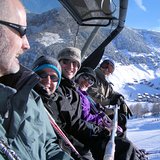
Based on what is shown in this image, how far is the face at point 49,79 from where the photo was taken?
3.06 meters

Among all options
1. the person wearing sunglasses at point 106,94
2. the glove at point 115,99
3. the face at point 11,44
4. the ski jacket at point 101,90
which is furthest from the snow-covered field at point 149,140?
the face at point 11,44

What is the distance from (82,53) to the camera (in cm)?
430

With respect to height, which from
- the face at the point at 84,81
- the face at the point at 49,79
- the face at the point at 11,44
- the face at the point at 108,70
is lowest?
the face at the point at 108,70

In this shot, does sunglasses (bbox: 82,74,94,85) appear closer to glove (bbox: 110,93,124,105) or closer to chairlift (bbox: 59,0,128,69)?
chairlift (bbox: 59,0,128,69)

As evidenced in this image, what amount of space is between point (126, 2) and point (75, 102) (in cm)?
107

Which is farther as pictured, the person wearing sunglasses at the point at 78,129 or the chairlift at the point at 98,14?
the chairlift at the point at 98,14

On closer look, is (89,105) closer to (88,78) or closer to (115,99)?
(88,78)

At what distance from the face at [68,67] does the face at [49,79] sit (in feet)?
2.08

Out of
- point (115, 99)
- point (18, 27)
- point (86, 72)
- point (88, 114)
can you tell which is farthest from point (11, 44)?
point (115, 99)

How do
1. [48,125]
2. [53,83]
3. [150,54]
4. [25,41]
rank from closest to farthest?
[25,41]
[48,125]
[53,83]
[150,54]

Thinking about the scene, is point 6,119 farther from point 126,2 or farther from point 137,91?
point 137,91

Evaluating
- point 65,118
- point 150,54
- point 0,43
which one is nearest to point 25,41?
point 0,43

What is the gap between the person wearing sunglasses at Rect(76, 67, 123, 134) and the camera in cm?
386

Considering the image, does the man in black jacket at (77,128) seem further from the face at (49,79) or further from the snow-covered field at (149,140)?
the snow-covered field at (149,140)
